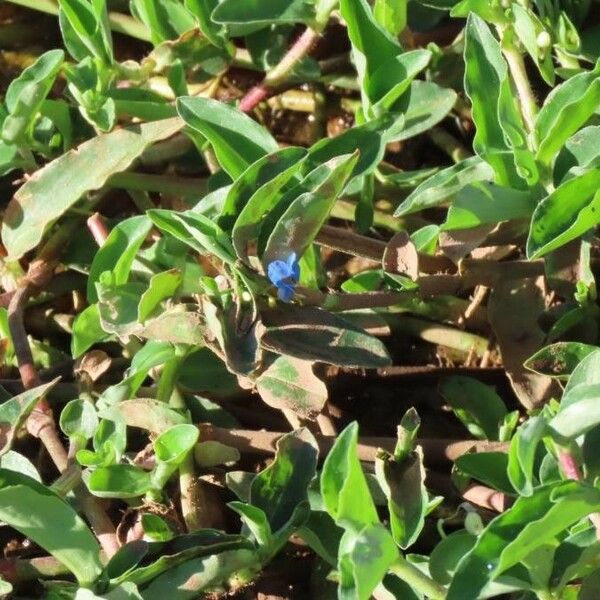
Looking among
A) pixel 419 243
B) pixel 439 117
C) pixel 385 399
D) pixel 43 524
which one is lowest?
pixel 385 399

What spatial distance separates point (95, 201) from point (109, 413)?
17.5 inches

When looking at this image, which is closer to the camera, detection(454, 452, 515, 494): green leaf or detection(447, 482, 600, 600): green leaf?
detection(447, 482, 600, 600): green leaf

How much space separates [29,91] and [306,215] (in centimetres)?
52

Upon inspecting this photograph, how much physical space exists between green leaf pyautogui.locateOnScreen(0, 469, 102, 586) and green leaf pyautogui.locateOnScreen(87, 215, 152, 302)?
31cm

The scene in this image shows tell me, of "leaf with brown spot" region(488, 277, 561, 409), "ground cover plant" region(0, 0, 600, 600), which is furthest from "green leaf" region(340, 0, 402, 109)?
"leaf with brown spot" region(488, 277, 561, 409)

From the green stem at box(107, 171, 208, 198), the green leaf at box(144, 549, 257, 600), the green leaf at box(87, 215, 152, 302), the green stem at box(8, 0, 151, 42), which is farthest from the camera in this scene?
the green stem at box(8, 0, 151, 42)

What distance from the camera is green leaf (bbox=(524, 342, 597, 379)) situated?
142cm

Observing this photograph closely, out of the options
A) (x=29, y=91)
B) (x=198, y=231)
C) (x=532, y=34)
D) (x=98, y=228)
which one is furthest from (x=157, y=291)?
(x=532, y=34)

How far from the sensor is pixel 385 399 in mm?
1688

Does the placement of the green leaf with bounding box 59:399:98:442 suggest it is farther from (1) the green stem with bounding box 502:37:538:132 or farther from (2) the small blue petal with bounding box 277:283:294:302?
(1) the green stem with bounding box 502:37:538:132

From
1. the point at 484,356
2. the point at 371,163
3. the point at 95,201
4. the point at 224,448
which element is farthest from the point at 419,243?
the point at 95,201

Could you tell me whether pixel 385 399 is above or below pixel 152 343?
below

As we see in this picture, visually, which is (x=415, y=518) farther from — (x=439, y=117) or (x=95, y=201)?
(x=95, y=201)

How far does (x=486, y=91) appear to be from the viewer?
1.49 meters
